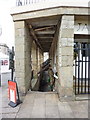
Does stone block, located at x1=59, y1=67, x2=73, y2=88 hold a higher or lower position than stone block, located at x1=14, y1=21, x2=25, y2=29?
lower

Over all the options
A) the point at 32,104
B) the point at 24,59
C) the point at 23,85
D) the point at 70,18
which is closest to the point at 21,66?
the point at 24,59

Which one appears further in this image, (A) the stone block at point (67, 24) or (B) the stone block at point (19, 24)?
(B) the stone block at point (19, 24)

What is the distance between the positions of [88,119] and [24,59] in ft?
10.6

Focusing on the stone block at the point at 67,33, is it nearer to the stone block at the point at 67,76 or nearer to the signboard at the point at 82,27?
the signboard at the point at 82,27

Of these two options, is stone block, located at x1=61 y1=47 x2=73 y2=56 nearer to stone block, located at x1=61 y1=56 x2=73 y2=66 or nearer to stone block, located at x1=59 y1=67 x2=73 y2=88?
stone block, located at x1=61 y1=56 x2=73 y2=66

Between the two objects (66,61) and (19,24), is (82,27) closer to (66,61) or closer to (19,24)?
(66,61)

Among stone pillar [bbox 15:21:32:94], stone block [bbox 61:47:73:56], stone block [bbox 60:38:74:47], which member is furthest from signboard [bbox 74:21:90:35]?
stone pillar [bbox 15:21:32:94]

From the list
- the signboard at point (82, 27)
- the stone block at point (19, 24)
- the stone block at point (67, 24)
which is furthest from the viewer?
the stone block at point (19, 24)

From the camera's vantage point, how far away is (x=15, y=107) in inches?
165

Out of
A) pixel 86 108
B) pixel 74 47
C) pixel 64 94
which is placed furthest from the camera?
pixel 74 47

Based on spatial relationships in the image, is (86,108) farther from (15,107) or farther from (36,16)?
(36,16)

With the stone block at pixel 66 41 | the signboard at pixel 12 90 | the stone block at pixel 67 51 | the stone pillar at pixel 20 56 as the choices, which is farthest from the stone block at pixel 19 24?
the signboard at pixel 12 90

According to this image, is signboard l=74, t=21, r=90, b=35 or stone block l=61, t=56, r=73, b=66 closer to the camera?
stone block l=61, t=56, r=73, b=66

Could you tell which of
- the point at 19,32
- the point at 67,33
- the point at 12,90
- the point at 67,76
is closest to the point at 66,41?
→ the point at 67,33
